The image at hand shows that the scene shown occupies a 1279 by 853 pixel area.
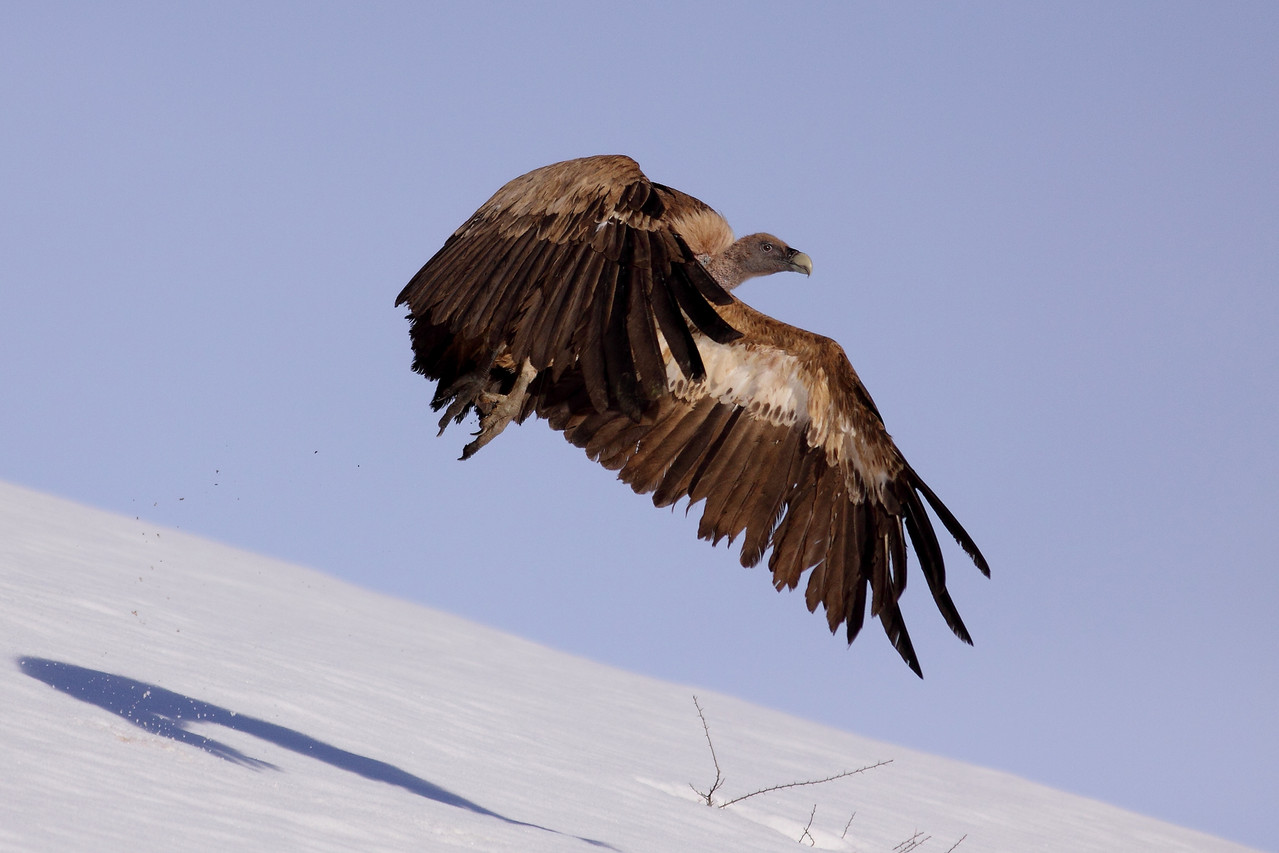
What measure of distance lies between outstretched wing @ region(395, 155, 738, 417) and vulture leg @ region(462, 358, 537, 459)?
717mm

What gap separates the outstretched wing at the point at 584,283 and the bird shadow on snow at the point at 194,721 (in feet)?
6.31

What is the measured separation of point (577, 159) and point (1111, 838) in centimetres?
726

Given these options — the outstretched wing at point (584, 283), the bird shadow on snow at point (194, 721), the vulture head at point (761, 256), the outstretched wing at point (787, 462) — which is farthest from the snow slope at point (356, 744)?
the vulture head at point (761, 256)

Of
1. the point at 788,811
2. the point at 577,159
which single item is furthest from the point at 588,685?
the point at 577,159

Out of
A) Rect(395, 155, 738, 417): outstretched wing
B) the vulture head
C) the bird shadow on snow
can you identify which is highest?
the vulture head

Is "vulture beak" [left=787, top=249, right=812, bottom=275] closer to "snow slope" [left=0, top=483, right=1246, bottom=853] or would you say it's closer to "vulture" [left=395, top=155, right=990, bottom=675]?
"vulture" [left=395, top=155, right=990, bottom=675]

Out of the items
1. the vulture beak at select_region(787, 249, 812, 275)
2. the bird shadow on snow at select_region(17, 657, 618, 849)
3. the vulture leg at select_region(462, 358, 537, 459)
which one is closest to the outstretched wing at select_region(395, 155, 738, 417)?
the vulture leg at select_region(462, 358, 537, 459)

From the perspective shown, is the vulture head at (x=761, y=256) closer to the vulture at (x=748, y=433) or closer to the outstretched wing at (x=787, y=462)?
the vulture at (x=748, y=433)

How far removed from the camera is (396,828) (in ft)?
15.5

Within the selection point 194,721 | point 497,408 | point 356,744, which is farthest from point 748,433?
point 194,721

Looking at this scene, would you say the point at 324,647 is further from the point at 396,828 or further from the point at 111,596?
the point at 396,828

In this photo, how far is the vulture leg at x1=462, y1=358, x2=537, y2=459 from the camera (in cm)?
612

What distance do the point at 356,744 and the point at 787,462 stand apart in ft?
8.15

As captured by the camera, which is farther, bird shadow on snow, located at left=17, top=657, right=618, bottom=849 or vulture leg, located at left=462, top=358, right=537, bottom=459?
vulture leg, located at left=462, top=358, right=537, bottom=459
